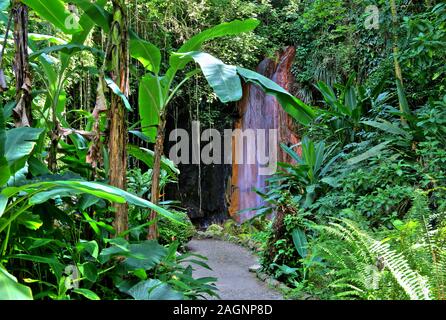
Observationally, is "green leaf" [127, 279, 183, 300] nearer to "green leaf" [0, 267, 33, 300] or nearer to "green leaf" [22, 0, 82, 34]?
"green leaf" [0, 267, 33, 300]

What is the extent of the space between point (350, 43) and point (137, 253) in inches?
221

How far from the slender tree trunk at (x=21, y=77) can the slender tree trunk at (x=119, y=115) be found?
450 mm

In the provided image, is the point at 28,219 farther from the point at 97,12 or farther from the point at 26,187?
the point at 97,12

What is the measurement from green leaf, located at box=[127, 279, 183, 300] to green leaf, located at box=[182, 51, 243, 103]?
957 millimetres

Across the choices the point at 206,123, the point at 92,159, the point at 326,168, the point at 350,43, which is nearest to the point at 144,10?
the point at 206,123

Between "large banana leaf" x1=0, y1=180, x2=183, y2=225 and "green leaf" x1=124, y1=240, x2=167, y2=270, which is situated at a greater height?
"large banana leaf" x1=0, y1=180, x2=183, y2=225

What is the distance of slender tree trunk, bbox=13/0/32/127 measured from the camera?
2.23 meters

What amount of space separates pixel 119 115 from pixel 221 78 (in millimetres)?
630

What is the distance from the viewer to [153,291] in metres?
1.92

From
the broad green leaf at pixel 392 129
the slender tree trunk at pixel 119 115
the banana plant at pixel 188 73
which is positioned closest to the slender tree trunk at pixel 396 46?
the broad green leaf at pixel 392 129

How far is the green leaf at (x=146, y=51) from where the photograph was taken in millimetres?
2617

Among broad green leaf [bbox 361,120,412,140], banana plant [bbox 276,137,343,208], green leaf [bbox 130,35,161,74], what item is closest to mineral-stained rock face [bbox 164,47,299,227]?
banana plant [bbox 276,137,343,208]

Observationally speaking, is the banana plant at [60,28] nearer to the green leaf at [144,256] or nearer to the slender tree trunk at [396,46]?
the green leaf at [144,256]

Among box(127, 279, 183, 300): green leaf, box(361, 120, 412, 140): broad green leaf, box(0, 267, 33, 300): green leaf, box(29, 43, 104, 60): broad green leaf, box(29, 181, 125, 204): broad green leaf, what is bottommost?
box(127, 279, 183, 300): green leaf
